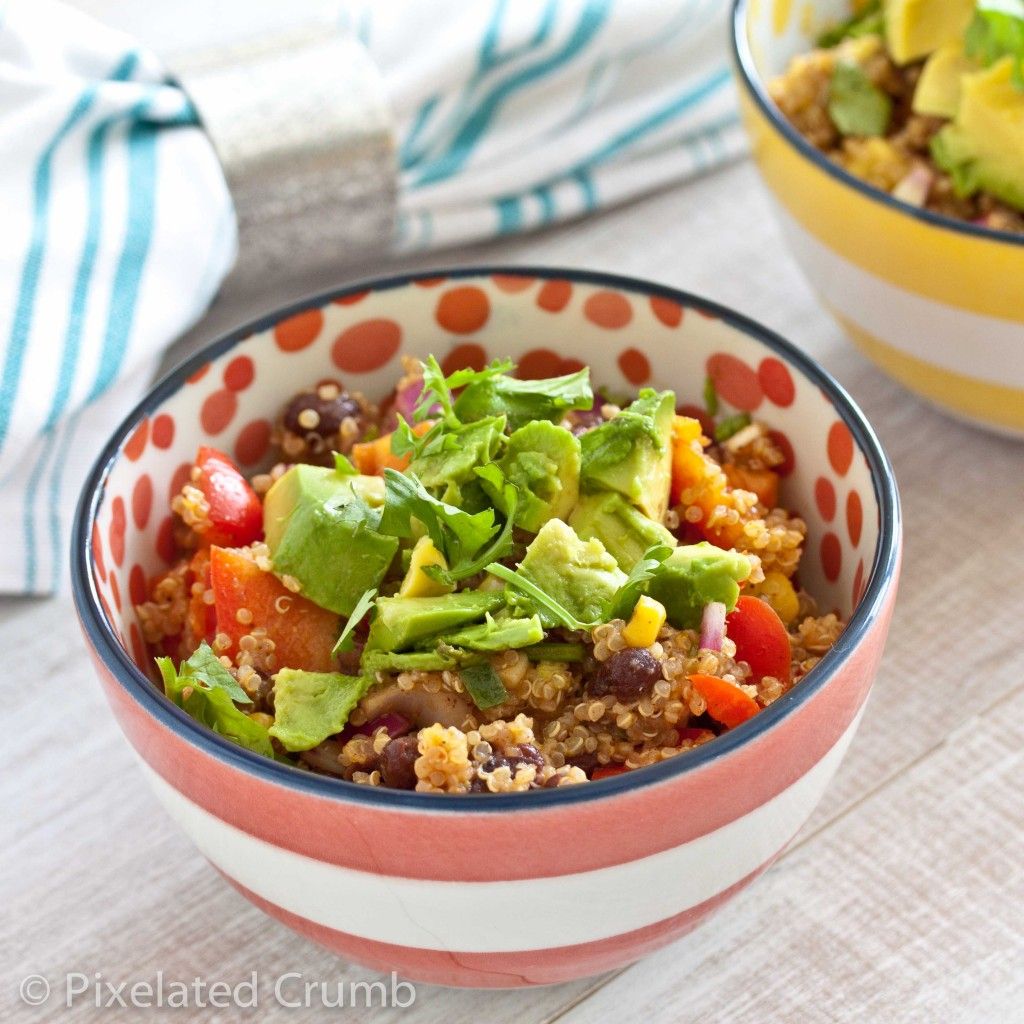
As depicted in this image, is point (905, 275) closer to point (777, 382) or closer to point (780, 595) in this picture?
point (777, 382)

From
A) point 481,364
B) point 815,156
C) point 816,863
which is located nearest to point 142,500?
point 481,364

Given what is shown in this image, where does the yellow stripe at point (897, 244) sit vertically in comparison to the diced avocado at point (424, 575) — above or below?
above

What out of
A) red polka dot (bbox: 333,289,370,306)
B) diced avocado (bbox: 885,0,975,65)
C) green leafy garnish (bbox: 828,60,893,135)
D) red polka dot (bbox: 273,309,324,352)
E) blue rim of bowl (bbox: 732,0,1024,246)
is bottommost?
red polka dot (bbox: 273,309,324,352)

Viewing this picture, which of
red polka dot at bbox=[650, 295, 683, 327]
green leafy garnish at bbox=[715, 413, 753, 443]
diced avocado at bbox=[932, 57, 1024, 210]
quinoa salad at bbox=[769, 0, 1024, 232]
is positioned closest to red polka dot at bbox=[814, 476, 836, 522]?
green leafy garnish at bbox=[715, 413, 753, 443]

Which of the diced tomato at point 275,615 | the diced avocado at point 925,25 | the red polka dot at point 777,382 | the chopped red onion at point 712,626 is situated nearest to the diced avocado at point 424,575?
the diced tomato at point 275,615

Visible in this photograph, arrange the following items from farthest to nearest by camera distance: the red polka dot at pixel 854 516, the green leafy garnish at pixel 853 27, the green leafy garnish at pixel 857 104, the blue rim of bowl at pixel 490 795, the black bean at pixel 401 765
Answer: the green leafy garnish at pixel 853 27
the green leafy garnish at pixel 857 104
the red polka dot at pixel 854 516
the black bean at pixel 401 765
the blue rim of bowl at pixel 490 795

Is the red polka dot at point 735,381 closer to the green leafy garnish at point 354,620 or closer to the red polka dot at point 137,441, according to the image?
the green leafy garnish at point 354,620

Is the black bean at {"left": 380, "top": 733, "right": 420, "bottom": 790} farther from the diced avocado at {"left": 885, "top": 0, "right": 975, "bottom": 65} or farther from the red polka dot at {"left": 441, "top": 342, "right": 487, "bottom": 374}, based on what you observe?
the diced avocado at {"left": 885, "top": 0, "right": 975, "bottom": 65}

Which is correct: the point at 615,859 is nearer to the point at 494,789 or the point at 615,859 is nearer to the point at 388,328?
the point at 494,789

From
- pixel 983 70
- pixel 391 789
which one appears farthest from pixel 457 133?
pixel 391 789
